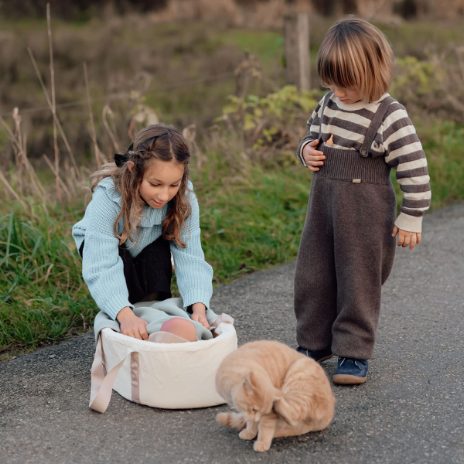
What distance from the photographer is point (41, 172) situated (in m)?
7.30

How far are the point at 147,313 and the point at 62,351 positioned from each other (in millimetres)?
581

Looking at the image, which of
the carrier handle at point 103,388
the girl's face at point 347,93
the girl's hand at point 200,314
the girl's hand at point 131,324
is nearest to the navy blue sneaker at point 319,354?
the girl's hand at point 200,314

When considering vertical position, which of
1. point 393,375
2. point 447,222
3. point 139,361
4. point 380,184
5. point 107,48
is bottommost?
point 107,48

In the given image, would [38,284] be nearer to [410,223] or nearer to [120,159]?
[120,159]

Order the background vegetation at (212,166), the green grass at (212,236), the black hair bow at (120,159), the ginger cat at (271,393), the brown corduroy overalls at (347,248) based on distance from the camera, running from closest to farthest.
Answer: the ginger cat at (271,393), the brown corduroy overalls at (347,248), the black hair bow at (120,159), the green grass at (212,236), the background vegetation at (212,166)

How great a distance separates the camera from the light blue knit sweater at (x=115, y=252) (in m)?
3.45

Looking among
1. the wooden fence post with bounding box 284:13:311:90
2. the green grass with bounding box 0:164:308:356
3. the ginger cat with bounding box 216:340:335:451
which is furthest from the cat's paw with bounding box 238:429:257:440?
the wooden fence post with bounding box 284:13:311:90

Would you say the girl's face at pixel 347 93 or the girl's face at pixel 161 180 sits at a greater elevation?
the girl's face at pixel 347 93

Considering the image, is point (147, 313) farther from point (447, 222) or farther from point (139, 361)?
point (447, 222)

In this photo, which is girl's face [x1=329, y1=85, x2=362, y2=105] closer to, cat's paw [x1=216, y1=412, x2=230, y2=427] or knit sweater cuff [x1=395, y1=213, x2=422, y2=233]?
knit sweater cuff [x1=395, y1=213, x2=422, y2=233]

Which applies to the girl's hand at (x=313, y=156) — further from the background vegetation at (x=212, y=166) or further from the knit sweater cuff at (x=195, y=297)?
the background vegetation at (x=212, y=166)

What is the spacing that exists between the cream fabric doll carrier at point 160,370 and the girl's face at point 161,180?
53 cm

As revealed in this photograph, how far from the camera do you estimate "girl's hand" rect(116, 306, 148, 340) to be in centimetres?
334

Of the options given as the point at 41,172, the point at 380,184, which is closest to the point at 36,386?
the point at 380,184
